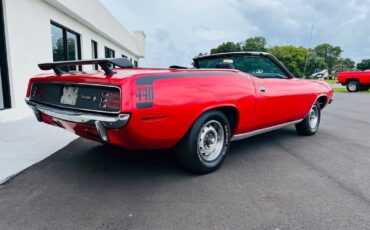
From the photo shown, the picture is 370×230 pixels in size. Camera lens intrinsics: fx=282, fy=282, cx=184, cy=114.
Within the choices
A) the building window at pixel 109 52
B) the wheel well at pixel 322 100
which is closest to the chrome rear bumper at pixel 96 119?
the wheel well at pixel 322 100

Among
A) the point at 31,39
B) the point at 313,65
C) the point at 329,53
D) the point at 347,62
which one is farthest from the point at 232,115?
the point at 347,62

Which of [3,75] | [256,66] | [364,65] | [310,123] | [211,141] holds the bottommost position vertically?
[310,123]

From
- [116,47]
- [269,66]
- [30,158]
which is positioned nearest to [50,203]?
[30,158]

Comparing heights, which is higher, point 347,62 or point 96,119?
point 347,62

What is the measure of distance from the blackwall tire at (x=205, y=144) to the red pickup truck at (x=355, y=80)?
17.5m

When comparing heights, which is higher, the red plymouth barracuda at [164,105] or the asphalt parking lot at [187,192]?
the red plymouth barracuda at [164,105]

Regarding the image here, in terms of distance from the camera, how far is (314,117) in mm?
5230

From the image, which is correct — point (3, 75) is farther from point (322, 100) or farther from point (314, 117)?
point (322, 100)

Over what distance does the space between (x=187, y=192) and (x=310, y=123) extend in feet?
11.0

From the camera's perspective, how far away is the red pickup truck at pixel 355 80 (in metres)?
17.2

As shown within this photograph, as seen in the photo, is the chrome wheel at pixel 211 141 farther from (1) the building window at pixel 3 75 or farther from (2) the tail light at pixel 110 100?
(1) the building window at pixel 3 75

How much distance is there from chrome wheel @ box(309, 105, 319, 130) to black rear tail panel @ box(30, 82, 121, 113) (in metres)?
3.91

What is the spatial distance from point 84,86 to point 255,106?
6.54ft

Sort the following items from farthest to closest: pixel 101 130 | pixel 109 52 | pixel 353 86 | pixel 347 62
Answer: pixel 347 62
pixel 353 86
pixel 109 52
pixel 101 130
